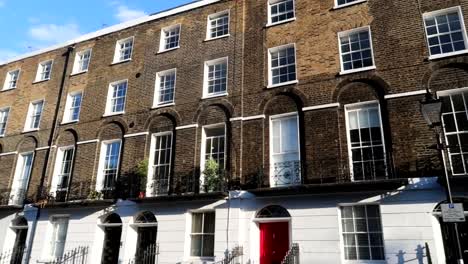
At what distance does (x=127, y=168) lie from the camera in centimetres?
1565

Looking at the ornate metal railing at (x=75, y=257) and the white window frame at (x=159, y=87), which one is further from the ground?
the white window frame at (x=159, y=87)

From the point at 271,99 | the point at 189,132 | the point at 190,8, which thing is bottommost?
the point at 189,132

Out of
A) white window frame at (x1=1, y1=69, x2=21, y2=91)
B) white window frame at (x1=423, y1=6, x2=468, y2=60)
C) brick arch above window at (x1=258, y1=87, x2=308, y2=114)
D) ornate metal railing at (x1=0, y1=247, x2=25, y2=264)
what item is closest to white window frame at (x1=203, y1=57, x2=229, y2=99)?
brick arch above window at (x1=258, y1=87, x2=308, y2=114)

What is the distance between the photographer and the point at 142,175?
14.8 metres

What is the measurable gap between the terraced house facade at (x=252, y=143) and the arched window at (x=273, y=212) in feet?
0.25

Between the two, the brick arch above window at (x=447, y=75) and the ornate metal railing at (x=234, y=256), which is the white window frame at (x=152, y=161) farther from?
the brick arch above window at (x=447, y=75)

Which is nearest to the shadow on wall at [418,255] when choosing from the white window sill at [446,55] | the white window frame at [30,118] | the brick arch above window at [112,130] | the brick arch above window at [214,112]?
the white window sill at [446,55]

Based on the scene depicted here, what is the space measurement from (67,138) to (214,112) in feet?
26.7

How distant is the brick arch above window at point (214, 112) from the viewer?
1448 centimetres

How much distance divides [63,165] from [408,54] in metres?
15.7

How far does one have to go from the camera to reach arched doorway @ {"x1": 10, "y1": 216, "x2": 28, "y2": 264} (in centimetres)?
Result: 1667

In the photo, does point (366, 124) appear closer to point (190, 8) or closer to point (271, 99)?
point (271, 99)

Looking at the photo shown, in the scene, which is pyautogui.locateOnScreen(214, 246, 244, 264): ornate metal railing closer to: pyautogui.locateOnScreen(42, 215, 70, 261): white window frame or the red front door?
the red front door

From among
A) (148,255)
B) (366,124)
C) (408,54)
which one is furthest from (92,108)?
(408,54)
